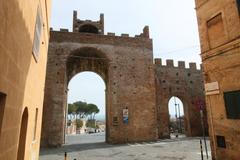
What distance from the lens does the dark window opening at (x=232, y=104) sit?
6.99 metres

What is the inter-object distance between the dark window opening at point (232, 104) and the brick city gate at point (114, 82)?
11.3 meters

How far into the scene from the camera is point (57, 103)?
16.7m

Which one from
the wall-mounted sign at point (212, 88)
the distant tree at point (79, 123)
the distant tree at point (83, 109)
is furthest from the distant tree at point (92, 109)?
the wall-mounted sign at point (212, 88)

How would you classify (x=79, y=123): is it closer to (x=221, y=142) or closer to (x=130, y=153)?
(x=130, y=153)

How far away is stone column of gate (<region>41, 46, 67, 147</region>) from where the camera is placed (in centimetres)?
1600

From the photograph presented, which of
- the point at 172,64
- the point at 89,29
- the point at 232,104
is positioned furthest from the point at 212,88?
the point at 89,29

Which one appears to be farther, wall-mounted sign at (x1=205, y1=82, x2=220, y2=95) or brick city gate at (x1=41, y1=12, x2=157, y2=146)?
brick city gate at (x1=41, y1=12, x2=157, y2=146)

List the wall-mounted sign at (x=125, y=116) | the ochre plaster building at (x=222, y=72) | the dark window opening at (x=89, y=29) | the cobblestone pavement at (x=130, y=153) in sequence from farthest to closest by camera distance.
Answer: the dark window opening at (x=89, y=29) → the wall-mounted sign at (x=125, y=116) → the cobblestone pavement at (x=130, y=153) → the ochre plaster building at (x=222, y=72)

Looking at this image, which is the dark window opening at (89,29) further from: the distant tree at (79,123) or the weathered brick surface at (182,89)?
the distant tree at (79,123)

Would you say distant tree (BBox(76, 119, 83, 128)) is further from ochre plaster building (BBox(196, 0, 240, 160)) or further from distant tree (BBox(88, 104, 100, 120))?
ochre plaster building (BBox(196, 0, 240, 160))

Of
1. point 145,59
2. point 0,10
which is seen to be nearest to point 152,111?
point 145,59

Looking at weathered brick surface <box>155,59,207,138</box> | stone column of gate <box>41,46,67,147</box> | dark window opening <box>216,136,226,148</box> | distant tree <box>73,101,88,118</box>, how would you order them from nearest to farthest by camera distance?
dark window opening <box>216,136,226,148</box>
stone column of gate <box>41,46,67,147</box>
weathered brick surface <box>155,59,207,138</box>
distant tree <box>73,101,88,118</box>

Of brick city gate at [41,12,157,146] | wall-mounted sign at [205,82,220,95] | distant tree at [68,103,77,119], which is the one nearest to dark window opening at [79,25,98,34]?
brick city gate at [41,12,157,146]

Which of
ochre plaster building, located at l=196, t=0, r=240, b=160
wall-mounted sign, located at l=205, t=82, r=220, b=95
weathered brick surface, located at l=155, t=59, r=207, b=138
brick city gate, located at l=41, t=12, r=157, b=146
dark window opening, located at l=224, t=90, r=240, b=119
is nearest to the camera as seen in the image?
dark window opening, located at l=224, t=90, r=240, b=119
